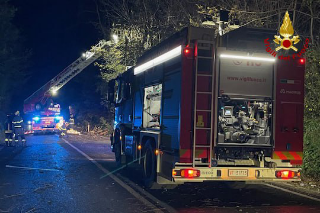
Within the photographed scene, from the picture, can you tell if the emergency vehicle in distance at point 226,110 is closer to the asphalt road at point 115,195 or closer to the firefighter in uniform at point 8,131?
the asphalt road at point 115,195

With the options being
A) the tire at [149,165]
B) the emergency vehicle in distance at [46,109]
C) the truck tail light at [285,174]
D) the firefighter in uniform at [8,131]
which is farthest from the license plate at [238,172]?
the emergency vehicle in distance at [46,109]

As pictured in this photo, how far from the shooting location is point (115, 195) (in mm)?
8227

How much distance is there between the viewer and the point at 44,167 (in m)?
12.2

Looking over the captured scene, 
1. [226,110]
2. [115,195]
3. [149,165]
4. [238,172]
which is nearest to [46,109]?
[149,165]

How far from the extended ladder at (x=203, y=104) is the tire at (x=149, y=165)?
154 centimetres

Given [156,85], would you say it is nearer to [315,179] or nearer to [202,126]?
[202,126]

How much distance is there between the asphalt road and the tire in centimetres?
22

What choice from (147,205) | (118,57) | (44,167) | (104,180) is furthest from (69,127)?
(147,205)

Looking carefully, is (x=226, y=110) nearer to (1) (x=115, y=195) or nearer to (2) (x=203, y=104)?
(2) (x=203, y=104)

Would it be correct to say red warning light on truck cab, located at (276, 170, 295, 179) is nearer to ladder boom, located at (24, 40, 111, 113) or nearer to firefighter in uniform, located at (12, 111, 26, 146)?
firefighter in uniform, located at (12, 111, 26, 146)

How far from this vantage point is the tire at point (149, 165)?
8742 mm

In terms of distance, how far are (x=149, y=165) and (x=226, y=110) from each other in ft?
7.44

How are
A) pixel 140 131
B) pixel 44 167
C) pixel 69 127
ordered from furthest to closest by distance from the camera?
1. pixel 69 127
2. pixel 44 167
3. pixel 140 131

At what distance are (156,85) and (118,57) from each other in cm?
1548
